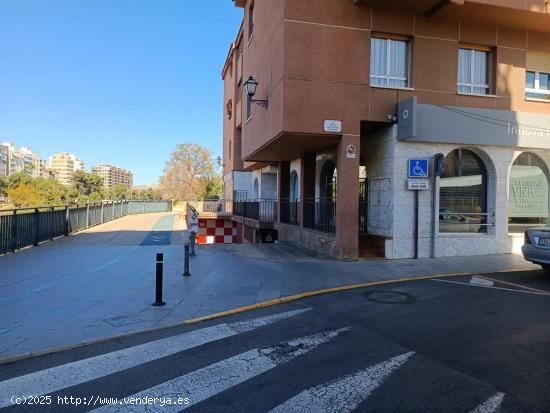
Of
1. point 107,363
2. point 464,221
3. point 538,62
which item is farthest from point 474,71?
point 107,363

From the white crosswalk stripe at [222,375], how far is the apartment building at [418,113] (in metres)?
6.87

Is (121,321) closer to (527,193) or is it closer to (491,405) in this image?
(491,405)

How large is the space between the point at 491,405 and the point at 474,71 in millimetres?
11924

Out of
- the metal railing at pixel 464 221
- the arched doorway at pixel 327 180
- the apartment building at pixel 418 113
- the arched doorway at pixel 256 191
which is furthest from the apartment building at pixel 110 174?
the metal railing at pixel 464 221

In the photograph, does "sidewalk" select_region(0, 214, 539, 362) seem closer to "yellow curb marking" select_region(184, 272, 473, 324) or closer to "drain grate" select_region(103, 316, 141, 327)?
"drain grate" select_region(103, 316, 141, 327)

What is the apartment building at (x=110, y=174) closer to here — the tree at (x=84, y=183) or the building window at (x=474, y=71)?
the tree at (x=84, y=183)

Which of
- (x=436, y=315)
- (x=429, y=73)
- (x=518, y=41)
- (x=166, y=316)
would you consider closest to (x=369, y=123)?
(x=429, y=73)

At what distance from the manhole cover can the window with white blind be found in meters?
9.62

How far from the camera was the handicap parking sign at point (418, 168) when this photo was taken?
37.8 ft

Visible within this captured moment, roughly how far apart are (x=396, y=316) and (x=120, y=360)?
4004mm

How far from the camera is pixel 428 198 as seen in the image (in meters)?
11.9

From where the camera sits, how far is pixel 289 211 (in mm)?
18359

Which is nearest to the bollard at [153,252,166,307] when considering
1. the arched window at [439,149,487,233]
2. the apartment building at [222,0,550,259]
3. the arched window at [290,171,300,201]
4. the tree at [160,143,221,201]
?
the apartment building at [222,0,550,259]

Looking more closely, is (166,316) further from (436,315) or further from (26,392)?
(436,315)
